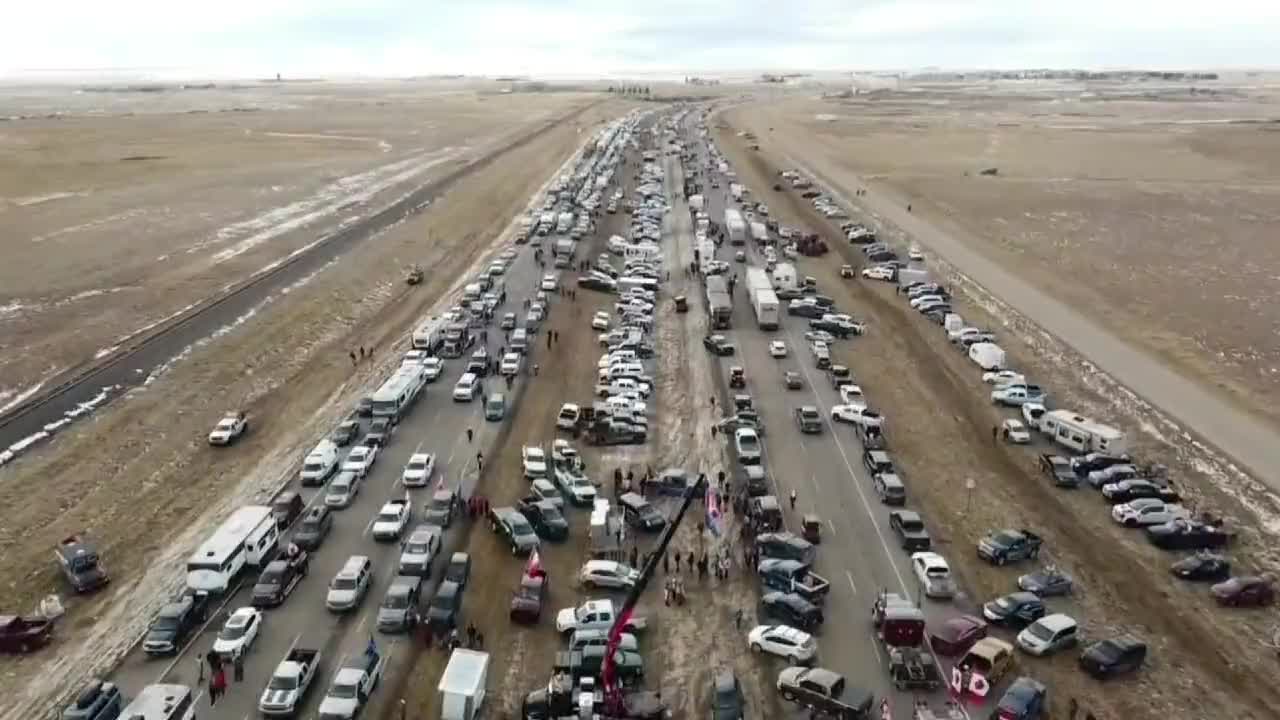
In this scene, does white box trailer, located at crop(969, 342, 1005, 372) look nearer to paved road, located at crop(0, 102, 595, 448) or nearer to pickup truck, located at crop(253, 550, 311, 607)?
pickup truck, located at crop(253, 550, 311, 607)

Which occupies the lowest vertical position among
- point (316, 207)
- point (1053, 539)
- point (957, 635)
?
point (1053, 539)

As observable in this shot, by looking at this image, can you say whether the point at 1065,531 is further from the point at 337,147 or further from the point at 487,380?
the point at 337,147

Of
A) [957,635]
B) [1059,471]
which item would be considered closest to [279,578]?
[957,635]

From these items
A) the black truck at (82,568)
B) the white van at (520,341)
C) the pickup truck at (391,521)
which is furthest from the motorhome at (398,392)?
the black truck at (82,568)

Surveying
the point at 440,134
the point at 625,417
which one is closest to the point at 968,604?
the point at 625,417

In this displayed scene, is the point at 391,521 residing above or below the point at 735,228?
below

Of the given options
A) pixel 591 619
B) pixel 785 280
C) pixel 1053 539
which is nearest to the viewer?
pixel 591 619

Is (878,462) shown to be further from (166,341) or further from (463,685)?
(166,341)

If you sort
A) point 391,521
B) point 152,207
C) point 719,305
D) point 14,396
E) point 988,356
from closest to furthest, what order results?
point 391,521, point 14,396, point 988,356, point 719,305, point 152,207
